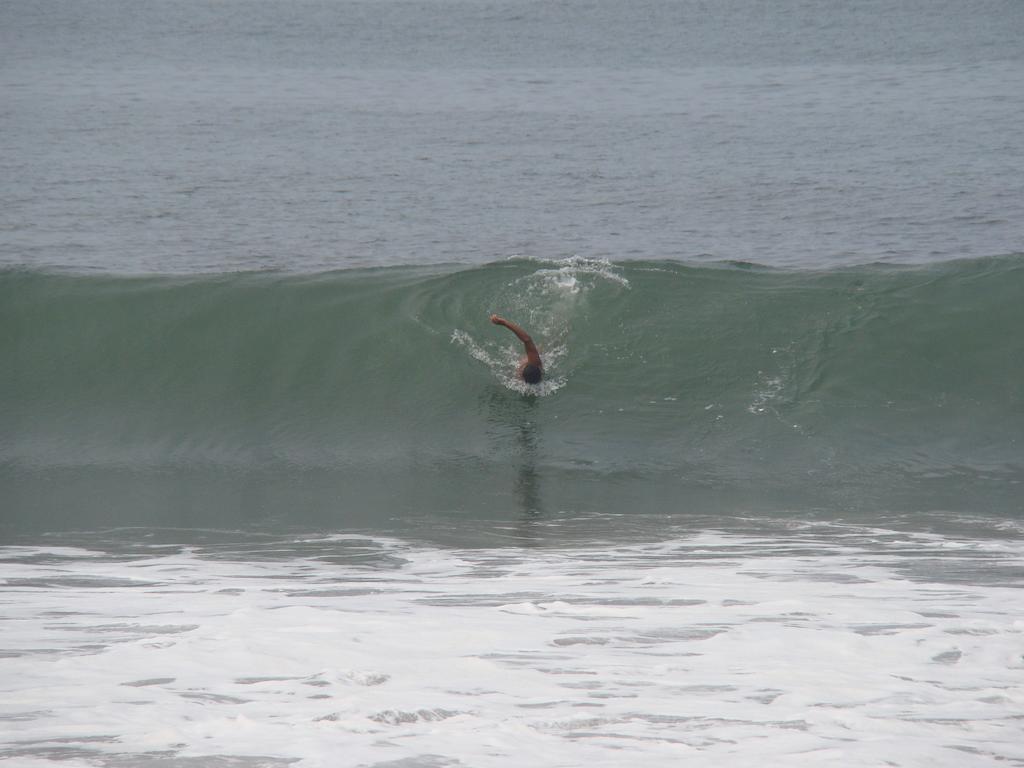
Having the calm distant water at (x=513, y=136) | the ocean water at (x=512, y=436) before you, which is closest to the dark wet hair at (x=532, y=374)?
the ocean water at (x=512, y=436)

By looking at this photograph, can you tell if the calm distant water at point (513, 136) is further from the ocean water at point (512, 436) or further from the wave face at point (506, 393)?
the wave face at point (506, 393)

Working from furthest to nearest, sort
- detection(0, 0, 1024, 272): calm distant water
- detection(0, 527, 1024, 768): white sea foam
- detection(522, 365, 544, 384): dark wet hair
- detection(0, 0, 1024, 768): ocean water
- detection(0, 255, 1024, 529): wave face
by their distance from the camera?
detection(0, 0, 1024, 272): calm distant water
detection(522, 365, 544, 384): dark wet hair
detection(0, 255, 1024, 529): wave face
detection(0, 0, 1024, 768): ocean water
detection(0, 527, 1024, 768): white sea foam

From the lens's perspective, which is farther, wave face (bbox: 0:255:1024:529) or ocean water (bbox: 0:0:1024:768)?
wave face (bbox: 0:255:1024:529)

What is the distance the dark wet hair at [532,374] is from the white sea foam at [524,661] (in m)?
3.63

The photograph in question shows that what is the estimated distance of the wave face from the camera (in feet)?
30.2

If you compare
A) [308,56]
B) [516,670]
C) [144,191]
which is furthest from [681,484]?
[308,56]

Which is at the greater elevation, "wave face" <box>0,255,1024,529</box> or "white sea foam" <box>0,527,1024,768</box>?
"wave face" <box>0,255,1024,529</box>

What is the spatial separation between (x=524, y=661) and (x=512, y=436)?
5.21 meters

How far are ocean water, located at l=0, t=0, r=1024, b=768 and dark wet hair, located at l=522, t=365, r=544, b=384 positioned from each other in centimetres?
11

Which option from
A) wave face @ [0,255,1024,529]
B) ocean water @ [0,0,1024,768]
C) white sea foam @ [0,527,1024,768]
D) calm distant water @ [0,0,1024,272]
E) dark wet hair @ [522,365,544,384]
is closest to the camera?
white sea foam @ [0,527,1024,768]

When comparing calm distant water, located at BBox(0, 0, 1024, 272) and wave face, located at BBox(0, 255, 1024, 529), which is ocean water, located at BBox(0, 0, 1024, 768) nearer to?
wave face, located at BBox(0, 255, 1024, 529)

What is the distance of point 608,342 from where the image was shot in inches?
444

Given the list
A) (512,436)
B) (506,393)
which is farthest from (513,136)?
(512,436)

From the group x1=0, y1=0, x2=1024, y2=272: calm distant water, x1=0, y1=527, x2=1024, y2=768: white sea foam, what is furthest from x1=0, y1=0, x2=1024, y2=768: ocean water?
x1=0, y1=0, x2=1024, y2=272: calm distant water
